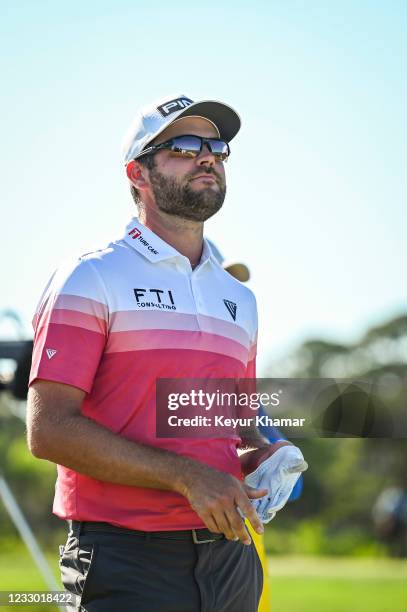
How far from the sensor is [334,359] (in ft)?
217

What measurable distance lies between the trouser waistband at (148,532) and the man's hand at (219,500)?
0.25 metres

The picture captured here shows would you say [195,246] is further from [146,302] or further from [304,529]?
[304,529]

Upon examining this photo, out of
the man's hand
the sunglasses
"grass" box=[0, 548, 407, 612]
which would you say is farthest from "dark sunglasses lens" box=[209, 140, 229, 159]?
"grass" box=[0, 548, 407, 612]

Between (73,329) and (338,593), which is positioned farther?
(338,593)

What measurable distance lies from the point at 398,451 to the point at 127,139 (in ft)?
148

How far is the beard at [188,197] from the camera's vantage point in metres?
3.90

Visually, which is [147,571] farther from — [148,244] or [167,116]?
[167,116]

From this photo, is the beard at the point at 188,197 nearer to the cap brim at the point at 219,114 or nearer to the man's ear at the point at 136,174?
the man's ear at the point at 136,174

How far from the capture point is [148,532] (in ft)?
11.1

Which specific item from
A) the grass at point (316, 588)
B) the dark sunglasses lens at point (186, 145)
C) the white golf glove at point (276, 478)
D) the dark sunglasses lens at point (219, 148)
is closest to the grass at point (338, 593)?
the grass at point (316, 588)

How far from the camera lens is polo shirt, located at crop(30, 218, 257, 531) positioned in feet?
11.1

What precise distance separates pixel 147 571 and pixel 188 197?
1398 mm

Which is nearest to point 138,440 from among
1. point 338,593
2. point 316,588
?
point 338,593

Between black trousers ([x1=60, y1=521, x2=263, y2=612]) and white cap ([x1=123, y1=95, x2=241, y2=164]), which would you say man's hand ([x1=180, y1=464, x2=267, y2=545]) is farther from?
white cap ([x1=123, y1=95, x2=241, y2=164])
